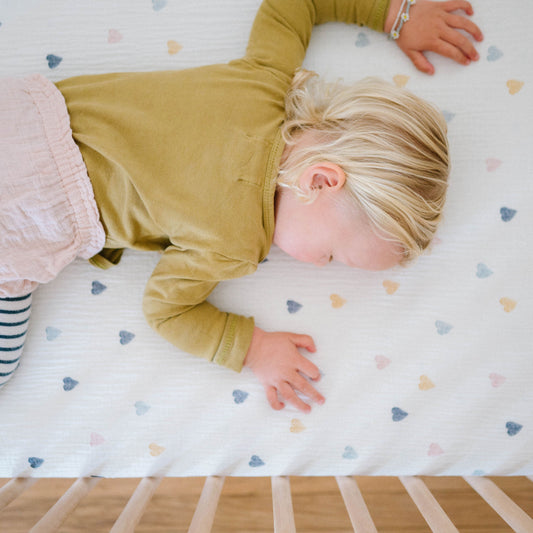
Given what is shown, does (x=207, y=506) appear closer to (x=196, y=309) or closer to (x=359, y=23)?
(x=196, y=309)

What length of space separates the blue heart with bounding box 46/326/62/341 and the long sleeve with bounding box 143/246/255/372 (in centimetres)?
20

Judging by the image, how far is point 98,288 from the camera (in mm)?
1057

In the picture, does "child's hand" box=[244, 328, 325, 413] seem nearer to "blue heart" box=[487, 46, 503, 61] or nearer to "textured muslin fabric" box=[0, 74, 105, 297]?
"textured muslin fabric" box=[0, 74, 105, 297]

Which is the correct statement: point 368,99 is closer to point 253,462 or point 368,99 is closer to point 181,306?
point 181,306

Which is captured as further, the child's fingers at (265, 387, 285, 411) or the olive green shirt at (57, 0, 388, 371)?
the child's fingers at (265, 387, 285, 411)

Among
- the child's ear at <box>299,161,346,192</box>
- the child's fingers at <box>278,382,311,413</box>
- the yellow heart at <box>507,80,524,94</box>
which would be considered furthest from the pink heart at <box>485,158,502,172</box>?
the child's fingers at <box>278,382,311,413</box>

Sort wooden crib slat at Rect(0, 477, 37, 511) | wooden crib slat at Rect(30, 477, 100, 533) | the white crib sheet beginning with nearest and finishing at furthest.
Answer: wooden crib slat at Rect(30, 477, 100, 533) → wooden crib slat at Rect(0, 477, 37, 511) → the white crib sheet

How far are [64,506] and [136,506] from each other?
126 millimetres

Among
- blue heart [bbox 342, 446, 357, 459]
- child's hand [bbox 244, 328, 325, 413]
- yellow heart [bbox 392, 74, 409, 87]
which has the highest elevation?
yellow heart [bbox 392, 74, 409, 87]

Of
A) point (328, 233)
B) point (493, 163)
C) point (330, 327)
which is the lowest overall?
point (330, 327)

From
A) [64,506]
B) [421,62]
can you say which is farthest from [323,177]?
[64,506]

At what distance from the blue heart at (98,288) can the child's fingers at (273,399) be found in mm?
396

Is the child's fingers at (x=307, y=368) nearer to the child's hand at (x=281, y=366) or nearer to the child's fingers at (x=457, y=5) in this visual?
the child's hand at (x=281, y=366)

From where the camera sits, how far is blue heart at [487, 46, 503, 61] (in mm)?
1079
